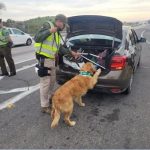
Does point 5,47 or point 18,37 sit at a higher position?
point 5,47

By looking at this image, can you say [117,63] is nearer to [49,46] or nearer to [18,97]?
[49,46]

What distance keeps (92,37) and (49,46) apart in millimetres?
1797

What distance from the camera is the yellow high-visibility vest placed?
16.1ft

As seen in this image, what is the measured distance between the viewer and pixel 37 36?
485 centimetres

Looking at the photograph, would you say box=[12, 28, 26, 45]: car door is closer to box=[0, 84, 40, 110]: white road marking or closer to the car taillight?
box=[0, 84, 40, 110]: white road marking

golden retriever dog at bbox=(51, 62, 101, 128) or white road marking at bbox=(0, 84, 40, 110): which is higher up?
golden retriever dog at bbox=(51, 62, 101, 128)

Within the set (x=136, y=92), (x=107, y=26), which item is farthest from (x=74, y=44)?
(x=136, y=92)

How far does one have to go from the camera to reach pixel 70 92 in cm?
466

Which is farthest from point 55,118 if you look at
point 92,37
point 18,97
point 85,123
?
point 92,37

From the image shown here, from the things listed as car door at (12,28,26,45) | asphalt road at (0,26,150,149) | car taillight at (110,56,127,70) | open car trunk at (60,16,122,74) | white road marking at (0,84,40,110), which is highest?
open car trunk at (60,16,122,74)

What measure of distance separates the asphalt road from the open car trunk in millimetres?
916

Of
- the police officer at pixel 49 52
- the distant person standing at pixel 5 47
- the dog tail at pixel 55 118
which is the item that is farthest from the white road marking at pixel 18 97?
the distant person standing at pixel 5 47

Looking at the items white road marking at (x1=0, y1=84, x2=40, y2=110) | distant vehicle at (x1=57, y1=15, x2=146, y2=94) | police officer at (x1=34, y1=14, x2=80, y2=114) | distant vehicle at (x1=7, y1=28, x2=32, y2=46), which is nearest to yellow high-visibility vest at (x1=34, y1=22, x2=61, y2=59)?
police officer at (x1=34, y1=14, x2=80, y2=114)

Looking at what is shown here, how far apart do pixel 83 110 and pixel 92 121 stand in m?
0.59
